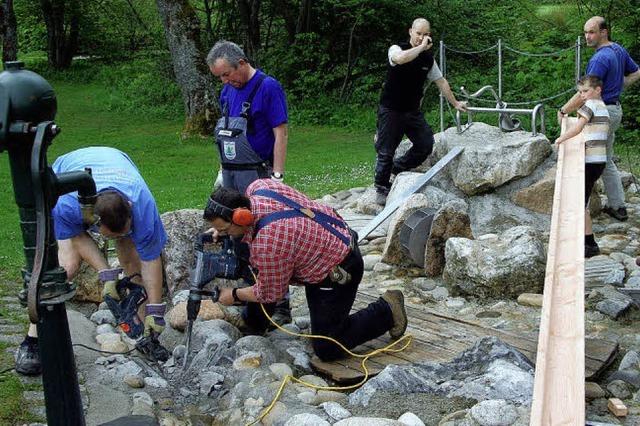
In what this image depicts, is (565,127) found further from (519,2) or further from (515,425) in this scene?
(519,2)

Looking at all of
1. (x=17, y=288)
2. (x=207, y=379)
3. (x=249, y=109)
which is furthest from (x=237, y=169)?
(x=17, y=288)

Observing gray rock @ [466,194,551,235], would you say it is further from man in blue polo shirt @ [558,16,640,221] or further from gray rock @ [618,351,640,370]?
gray rock @ [618,351,640,370]

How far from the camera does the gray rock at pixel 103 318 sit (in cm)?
623

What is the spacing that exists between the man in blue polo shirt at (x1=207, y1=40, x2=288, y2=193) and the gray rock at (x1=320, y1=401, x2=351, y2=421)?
189 centimetres

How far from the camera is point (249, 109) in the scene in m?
6.10

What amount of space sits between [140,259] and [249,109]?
4.87ft

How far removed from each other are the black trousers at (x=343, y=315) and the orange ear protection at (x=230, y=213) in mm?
748

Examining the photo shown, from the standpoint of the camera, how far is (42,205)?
3.00 meters

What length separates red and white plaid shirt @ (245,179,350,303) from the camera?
4820 mm

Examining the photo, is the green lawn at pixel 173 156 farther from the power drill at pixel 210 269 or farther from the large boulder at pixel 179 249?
the power drill at pixel 210 269

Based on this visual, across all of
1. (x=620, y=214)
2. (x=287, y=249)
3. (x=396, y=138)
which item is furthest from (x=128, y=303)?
(x=620, y=214)

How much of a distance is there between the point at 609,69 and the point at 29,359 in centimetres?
601

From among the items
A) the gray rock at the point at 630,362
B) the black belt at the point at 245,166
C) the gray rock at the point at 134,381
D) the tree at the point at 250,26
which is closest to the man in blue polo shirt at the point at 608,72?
the gray rock at the point at 630,362

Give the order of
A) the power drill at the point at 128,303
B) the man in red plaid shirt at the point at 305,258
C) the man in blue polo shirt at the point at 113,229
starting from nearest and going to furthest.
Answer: the man in blue polo shirt at the point at 113,229 → the man in red plaid shirt at the point at 305,258 → the power drill at the point at 128,303
